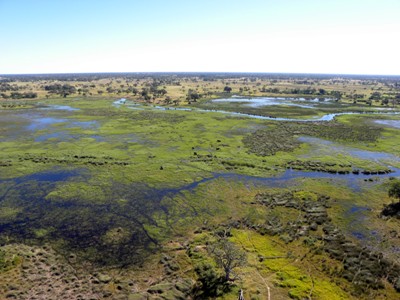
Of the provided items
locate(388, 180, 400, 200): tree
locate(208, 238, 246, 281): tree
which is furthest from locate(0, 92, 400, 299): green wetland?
locate(388, 180, 400, 200): tree

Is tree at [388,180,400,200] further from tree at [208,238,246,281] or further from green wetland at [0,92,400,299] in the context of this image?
tree at [208,238,246,281]

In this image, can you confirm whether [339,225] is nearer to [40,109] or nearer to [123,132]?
[123,132]

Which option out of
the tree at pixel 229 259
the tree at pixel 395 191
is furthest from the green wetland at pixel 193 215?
the tree at pixel 395 191

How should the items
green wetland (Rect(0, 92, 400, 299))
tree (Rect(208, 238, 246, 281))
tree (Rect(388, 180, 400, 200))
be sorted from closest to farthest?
tree (Rect(208, 238, 246, 281)) < green wetland (Rect(0, 92, 400, 299)) < tree (Rect(388, 180, 400, 200))

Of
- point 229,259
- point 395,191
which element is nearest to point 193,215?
point 229,259

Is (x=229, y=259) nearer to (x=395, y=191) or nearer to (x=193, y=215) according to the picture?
(x=193, y=215)

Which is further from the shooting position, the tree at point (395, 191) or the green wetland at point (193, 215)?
the tree at point (395, 191)

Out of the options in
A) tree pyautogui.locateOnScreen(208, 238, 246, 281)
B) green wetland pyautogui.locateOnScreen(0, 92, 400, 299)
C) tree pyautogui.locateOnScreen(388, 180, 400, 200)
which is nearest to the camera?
tree pyautogui.locateOnScreen(208, 238, 246, 281)

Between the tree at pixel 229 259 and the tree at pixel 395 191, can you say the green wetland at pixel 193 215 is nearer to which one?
the tree at pixel 229 259

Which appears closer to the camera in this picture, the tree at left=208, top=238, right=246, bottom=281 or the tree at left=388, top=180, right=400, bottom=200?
the tree at left=208, top=238, right=246, bottom=281
